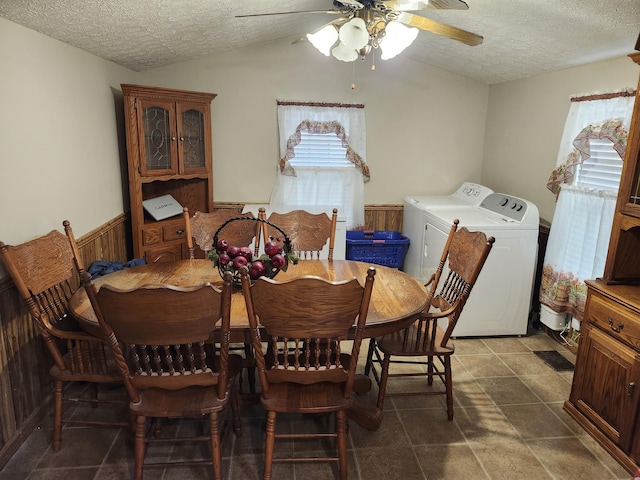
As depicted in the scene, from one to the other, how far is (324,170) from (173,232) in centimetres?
151

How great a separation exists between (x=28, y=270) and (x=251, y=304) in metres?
1.07

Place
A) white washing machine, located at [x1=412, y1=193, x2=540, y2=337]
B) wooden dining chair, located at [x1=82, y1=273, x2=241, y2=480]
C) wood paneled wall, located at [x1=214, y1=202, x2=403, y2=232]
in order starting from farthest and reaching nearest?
wood paneled wall, located at [x1=214, y1=202, x2=403, y2=232]
white washing machine, located at [x1=412, y1=193, x2=540, y2=337]
wooden dining chair, located at [x1=82, y1=273, x2=241, y2=480]

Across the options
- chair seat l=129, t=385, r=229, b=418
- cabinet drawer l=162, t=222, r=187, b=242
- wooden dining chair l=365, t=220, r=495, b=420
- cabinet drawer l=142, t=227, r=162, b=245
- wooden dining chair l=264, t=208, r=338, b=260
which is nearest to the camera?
chair seat l=129, t=385, r=229, b=418

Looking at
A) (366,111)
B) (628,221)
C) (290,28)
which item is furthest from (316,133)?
(628,221)

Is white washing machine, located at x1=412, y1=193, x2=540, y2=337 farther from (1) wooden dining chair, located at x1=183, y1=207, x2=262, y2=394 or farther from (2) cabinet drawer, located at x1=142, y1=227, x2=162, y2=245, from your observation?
(2) cabinet drawer, located at x1=142, y1=227, x2=162, y2=245

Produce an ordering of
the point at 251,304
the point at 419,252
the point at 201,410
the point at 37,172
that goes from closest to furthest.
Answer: the point at 251,304 → the point at 201,410 → the point at 37,172 → the point at 419,252

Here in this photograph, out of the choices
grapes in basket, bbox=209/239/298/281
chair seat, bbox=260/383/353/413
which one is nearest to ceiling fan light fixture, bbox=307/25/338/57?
grapes in basket, bbox=209/239/298/281

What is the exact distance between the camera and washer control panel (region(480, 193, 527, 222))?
131 inches

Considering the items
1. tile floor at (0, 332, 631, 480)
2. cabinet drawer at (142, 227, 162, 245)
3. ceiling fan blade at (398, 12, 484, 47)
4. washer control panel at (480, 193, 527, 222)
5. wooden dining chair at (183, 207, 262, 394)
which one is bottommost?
tile floor at (0, 332, 631, 480)

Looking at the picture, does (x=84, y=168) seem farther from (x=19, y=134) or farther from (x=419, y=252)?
(x=419, y=252)

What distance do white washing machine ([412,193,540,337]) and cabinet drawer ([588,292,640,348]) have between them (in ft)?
3.10

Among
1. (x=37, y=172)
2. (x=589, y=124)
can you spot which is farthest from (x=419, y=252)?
(x=37, y=172)

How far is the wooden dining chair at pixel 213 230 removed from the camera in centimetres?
278

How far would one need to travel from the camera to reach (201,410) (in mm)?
1744
